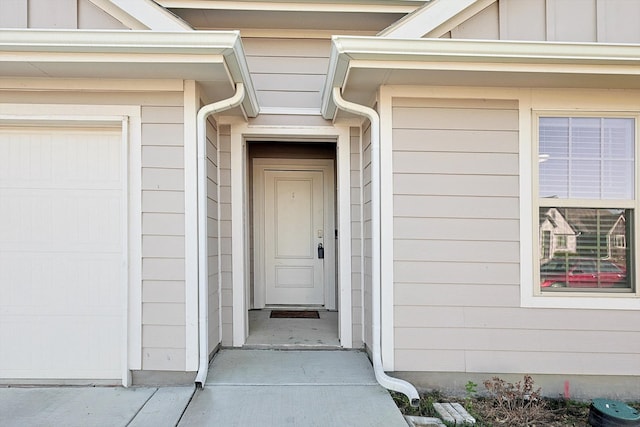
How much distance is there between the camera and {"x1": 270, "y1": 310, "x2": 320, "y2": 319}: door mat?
4926 mm

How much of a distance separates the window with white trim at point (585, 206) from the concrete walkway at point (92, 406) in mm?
2974

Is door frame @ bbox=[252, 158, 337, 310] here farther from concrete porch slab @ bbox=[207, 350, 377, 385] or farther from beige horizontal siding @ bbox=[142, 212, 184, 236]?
beige horizontal siding @ bbox=[142, 212, 184, 236]

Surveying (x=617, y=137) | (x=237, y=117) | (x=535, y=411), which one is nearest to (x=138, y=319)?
(x=237, y=117)

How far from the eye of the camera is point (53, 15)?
308 cm

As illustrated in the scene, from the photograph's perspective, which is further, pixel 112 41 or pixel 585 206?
pixel 585 206

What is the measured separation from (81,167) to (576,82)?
3.96 metres

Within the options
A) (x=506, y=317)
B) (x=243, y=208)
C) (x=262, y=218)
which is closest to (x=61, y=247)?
(x=243, y=208)

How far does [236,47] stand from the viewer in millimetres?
2830

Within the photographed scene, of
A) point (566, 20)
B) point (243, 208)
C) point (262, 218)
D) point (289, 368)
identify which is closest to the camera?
point (566, 20)

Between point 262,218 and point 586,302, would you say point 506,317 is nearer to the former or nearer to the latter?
point 586,302

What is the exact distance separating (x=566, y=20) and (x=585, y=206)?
147 cm

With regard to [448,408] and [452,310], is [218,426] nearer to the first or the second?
[448,408]

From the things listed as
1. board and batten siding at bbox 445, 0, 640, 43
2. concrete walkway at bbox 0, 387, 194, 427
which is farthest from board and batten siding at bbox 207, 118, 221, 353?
board and batten siding at bbox 445, 0, 640, 43

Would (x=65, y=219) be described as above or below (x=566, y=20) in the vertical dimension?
below
